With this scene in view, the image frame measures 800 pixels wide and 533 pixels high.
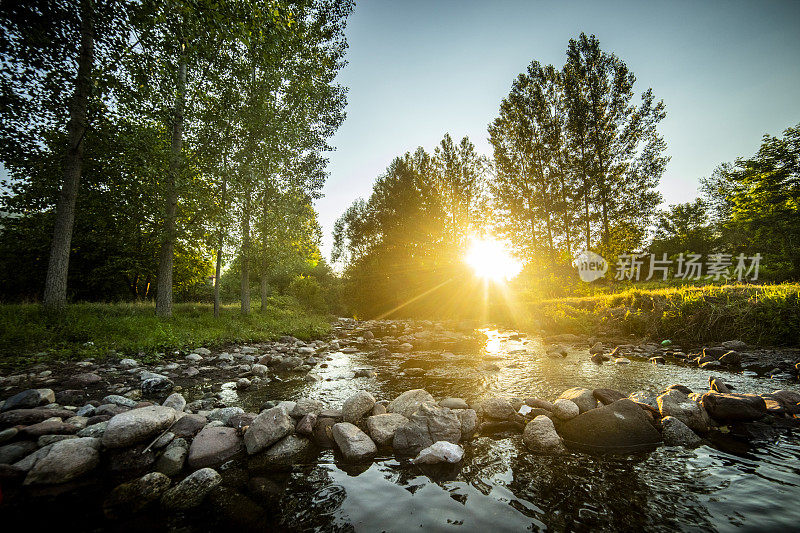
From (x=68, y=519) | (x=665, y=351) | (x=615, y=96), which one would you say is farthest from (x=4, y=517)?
(x=615, y=96)

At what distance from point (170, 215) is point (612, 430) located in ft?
49.2

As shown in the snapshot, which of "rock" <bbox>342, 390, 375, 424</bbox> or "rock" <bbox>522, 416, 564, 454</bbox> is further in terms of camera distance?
"rock" <bbox>342, 390, 375, 424</bbox>

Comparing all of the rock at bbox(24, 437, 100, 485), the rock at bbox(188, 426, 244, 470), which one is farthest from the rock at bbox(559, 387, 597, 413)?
the rock at bbox(24, 437, 100, 485)

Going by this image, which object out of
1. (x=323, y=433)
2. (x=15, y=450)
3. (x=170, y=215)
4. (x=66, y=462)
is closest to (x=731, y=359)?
(x=323, y=433)

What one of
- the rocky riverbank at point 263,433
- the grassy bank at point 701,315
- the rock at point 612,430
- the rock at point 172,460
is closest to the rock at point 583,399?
the rocky riverbank at point 263,433

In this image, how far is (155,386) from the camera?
5699 mm

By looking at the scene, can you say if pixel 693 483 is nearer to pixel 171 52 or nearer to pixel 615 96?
pixel 171 52

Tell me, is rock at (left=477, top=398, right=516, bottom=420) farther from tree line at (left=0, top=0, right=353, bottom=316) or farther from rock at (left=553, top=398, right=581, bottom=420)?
tree line at (left=0, top=0, right=353, bottom=316)

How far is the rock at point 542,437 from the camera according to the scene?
141 inches

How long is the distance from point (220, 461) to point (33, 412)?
2760 millimetres

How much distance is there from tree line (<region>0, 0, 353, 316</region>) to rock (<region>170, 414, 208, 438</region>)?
8.79 meters

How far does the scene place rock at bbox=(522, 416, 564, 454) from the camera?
358 cm

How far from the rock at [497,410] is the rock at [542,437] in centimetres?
40

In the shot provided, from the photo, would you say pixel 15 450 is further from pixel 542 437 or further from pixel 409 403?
pixel 542 437
